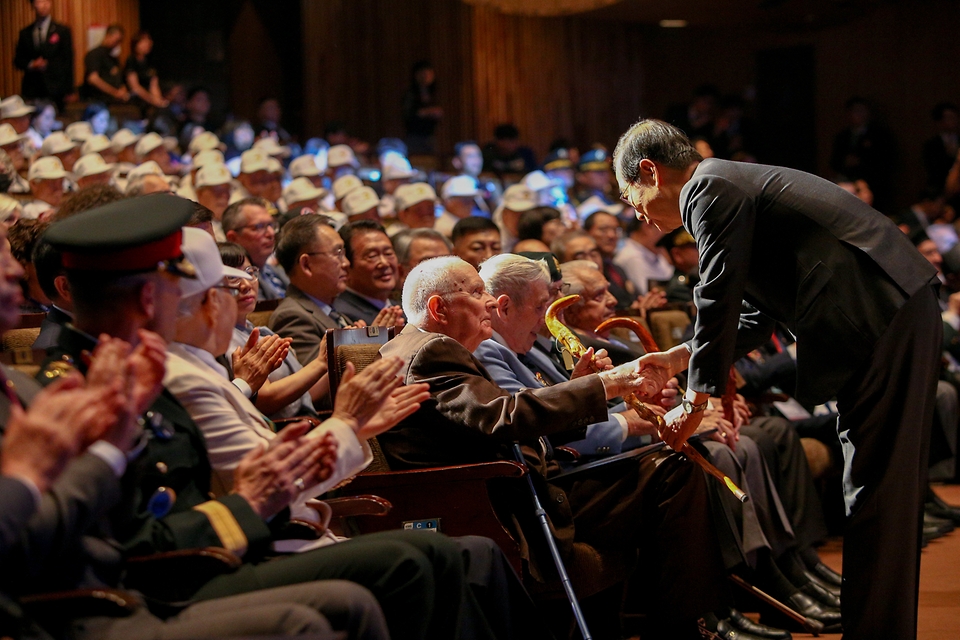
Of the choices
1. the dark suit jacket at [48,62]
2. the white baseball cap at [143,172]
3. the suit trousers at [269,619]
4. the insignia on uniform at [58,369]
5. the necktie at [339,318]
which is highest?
the dark suit jacket at [48,62]

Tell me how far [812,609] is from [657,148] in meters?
1.61

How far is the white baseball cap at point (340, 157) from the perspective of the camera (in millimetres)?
9203

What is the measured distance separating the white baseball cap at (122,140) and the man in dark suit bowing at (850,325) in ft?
22.5

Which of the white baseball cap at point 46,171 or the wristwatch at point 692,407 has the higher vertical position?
the white baseball cap at point 46,171

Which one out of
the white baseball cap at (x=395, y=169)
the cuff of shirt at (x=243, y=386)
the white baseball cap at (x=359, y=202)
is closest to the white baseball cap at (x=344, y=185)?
the white baseball cap at (x=359, y=202)

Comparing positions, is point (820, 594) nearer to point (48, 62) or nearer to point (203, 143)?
point (203, 143)

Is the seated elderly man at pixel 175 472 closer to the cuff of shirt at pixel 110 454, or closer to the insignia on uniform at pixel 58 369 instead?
the insignia on uniform at pixel 58 369

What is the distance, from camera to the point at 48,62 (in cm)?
984

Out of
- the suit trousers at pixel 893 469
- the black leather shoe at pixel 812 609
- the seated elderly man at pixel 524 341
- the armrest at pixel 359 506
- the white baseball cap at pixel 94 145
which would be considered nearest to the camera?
the armrest at pixel 359 506

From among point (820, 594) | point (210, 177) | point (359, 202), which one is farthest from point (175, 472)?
point (210, 177)

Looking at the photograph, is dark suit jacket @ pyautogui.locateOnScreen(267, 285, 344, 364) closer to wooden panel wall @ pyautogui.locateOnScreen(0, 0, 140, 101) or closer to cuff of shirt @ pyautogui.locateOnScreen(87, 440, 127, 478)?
cuff of shirt @ pyautogui.locateOnScreen(87, 440, 127, 478)

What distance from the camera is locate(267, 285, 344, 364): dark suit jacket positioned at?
12.3 ft

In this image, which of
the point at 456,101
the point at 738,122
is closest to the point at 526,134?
the point at 456,101

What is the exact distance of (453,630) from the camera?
2014 mm
